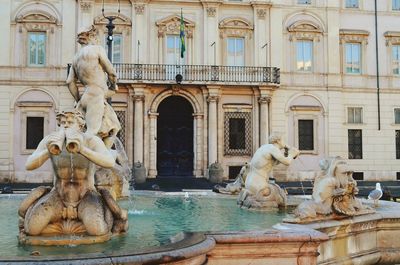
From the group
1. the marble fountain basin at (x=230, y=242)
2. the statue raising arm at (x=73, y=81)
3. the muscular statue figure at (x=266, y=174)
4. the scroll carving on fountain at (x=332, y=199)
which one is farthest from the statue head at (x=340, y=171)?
the statue raising arm at (x=73, y=81)

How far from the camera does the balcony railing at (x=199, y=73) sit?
1104 inches

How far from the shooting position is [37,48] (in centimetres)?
2844

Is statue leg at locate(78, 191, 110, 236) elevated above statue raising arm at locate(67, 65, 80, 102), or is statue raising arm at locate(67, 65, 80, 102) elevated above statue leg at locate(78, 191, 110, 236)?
statue raising arm at locate(67, 65, 80, 102)

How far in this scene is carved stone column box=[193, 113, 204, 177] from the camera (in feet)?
94.0

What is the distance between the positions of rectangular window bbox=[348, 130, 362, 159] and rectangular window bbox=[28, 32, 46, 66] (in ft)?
62.3

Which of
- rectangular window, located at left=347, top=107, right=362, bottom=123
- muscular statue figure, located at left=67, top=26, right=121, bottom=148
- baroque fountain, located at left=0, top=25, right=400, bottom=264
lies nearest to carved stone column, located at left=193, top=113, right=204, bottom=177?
rectangular window, located at left=347, top=107, right=362, bottom=123

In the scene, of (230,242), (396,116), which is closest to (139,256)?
(230,242)

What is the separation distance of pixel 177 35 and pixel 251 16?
4.74 meters

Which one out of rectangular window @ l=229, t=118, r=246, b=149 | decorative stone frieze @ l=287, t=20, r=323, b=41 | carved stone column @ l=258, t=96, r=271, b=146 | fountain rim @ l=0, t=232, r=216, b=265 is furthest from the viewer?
decorative stone frieze @ l=287, t=20, r=323, b=41

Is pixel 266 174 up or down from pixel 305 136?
down

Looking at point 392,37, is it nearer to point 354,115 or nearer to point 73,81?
point 354,115

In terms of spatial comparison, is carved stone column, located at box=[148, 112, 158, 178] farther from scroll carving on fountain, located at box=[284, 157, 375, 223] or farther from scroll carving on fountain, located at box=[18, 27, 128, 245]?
scroll carving on fountain, located at box=[18, 27, 128, 245]

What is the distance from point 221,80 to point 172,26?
4.44 metres

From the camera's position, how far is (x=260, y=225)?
6.61m
